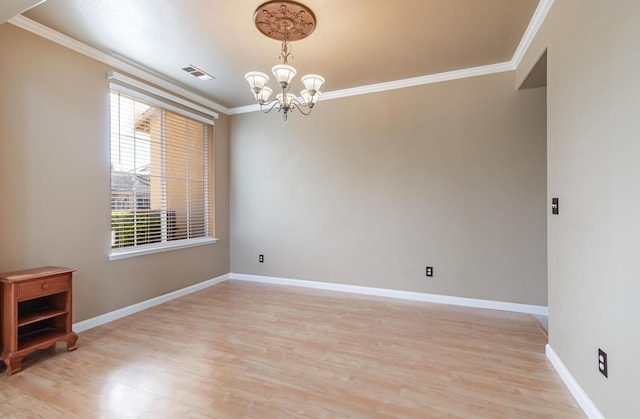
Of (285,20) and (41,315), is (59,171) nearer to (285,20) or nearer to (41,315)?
(41,315)

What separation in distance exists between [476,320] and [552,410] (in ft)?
4.69

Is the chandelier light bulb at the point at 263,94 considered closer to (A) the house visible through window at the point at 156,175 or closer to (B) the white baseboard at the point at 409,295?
(A) the house visible through window at the point at 156,175

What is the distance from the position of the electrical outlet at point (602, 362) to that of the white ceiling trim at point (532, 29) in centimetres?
244

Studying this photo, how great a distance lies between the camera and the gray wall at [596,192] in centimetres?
138

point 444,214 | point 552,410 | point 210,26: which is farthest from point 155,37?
point 552,410

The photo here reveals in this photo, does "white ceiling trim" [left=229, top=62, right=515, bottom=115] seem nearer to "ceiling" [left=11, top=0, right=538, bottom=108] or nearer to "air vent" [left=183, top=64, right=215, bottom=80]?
"ceiling" [left=11, top=0, right=538, bottom=108]

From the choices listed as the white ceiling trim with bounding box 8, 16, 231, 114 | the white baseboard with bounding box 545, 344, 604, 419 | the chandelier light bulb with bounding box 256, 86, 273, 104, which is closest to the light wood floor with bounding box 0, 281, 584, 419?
the white baseboard with bounding box 545, 344, 604, 419

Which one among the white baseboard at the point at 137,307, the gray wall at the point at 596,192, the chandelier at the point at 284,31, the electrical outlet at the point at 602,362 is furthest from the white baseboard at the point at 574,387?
the white baseboard at the point at 137,307

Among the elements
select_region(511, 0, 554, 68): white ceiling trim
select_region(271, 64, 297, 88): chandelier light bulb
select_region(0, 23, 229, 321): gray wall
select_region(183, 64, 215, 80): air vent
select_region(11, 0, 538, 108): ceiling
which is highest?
select_region(183, 64, 215, 80): air vent

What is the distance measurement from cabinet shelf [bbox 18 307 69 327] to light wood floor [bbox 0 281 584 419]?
0.34 m

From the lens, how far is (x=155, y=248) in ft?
12.1

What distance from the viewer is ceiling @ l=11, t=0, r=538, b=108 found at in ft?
7.82

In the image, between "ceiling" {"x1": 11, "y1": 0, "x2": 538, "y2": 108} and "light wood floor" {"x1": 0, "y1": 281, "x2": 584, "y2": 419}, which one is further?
"ceiling" {"x1": 11, "y1": 0, "x2": 538, "y2": 108}

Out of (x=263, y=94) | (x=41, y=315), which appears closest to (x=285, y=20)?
(x=263, y=94)
